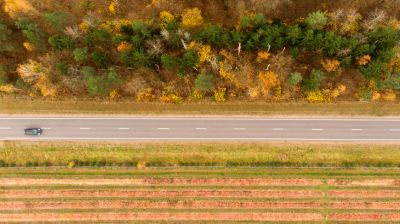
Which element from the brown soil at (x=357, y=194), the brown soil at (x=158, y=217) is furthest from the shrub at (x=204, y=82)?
the brown soil at (x=357, y=194)

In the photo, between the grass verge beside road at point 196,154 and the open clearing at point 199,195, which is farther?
the open clearing at point 199,195

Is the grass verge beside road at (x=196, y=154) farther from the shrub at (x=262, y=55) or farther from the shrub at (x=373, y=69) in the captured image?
the shrub at (x=262, y=55)

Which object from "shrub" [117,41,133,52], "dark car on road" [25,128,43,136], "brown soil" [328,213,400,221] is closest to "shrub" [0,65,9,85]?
"dark car on road" [25,128,43,136]

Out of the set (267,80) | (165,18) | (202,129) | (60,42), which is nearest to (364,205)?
(267,80)

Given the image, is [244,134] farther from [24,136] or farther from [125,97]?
[24,136]

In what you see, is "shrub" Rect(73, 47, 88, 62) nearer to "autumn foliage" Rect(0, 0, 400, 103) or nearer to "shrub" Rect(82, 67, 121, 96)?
"autumn foliage" Rect(0, 0, 400, 103)
